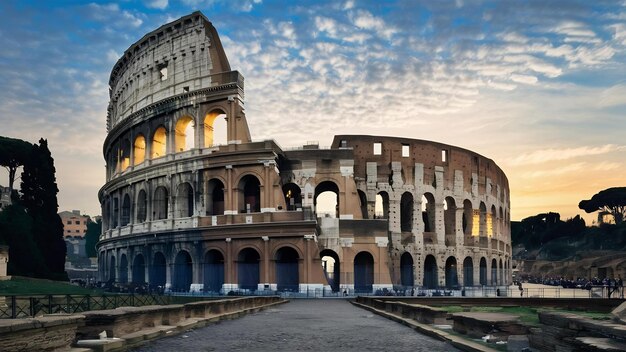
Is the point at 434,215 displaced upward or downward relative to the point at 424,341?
upward

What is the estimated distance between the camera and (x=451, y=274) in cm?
5934

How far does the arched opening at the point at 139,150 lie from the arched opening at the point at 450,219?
1135 inches

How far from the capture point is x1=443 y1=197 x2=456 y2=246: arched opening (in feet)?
189

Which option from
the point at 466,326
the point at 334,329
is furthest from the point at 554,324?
the point at 334,329

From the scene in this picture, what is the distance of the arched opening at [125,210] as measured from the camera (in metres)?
56.9

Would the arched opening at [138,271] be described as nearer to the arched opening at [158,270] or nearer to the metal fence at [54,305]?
the arched opening at [158,270]

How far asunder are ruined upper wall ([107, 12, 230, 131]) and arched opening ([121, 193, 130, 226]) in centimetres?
831

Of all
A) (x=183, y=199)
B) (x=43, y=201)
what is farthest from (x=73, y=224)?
(x=183, y=199)

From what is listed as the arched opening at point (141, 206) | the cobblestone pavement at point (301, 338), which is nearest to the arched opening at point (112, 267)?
the arched opening at point (141, 206)

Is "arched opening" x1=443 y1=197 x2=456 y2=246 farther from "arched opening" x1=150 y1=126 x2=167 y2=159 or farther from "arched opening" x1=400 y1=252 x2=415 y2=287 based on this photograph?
"arched opening" x1=150 y1=126 x2=167 y2=159

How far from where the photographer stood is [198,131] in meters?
49.5

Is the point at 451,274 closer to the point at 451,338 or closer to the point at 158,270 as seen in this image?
the point at 158,270

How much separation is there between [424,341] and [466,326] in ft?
3.26

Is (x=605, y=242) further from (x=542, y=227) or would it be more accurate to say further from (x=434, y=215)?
(x=434, y=215)
